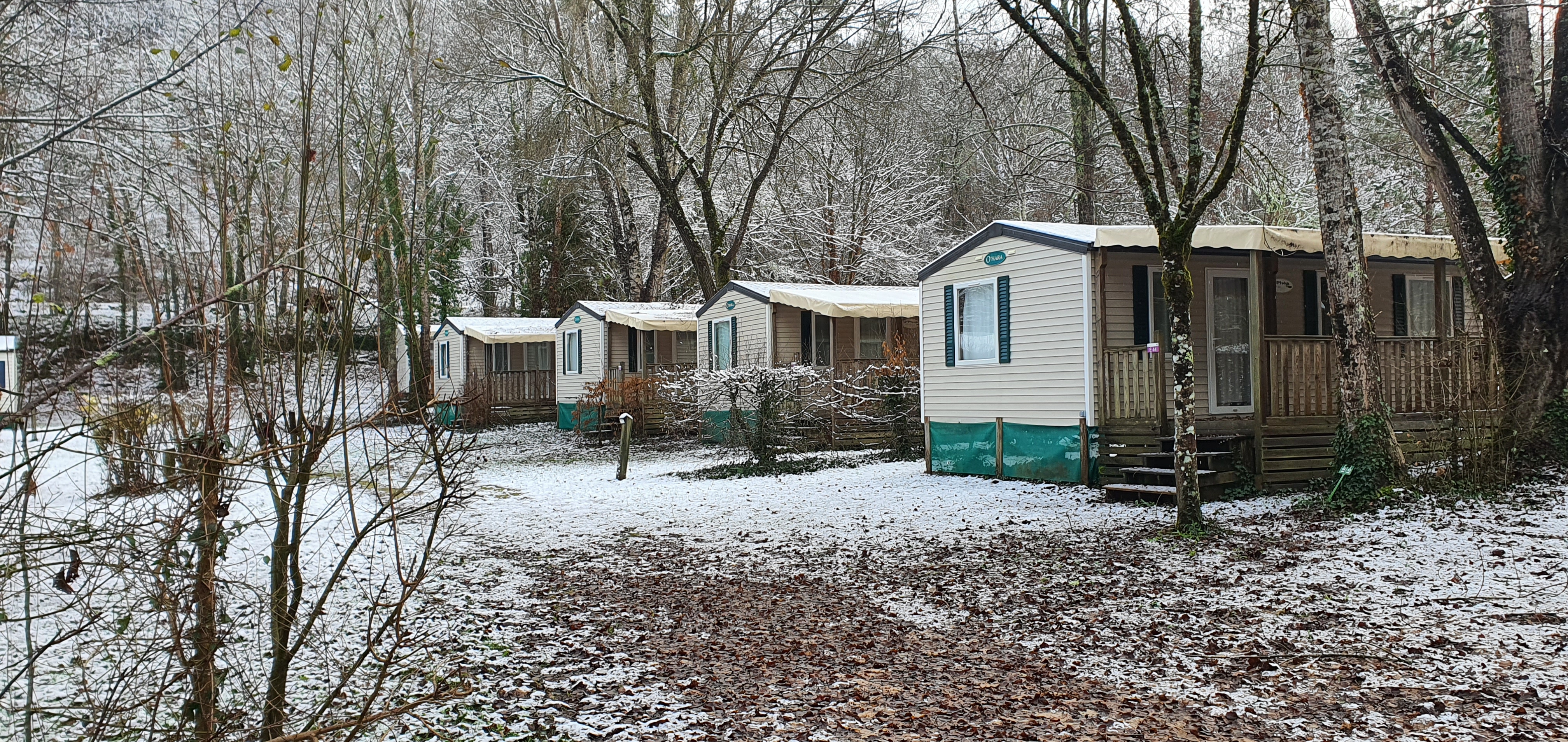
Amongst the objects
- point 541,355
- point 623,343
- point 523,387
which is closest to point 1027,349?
point 623,343

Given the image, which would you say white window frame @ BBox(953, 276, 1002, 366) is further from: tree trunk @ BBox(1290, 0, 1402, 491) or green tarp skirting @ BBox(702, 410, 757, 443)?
green tarp skirting @ BBox(702, 410, 757, 443)

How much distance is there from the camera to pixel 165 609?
10.4 ft

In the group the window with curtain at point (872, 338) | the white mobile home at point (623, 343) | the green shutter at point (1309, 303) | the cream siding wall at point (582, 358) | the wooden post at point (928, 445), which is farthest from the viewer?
the cream siding wall at point (582, 358)

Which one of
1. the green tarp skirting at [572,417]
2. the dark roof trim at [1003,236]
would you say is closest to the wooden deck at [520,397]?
the green tarp skirting at [572,417]

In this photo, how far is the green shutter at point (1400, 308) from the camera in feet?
42.8

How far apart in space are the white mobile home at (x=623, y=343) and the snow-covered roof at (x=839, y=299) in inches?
114

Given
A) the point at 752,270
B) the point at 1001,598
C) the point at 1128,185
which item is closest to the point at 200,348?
the point at 1001,598

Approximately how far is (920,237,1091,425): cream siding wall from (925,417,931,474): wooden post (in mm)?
114

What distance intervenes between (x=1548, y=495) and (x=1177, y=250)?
12.7 feet

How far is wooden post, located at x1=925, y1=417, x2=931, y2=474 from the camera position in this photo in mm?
13961

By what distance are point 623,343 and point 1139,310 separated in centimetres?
1412

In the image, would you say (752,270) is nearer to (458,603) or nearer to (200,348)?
(458,603)

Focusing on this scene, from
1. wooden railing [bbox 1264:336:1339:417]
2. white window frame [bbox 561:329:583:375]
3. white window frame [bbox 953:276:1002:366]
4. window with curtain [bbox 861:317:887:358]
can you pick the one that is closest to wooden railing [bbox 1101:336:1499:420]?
wooden railing [bbox 1264:336:1339:417]

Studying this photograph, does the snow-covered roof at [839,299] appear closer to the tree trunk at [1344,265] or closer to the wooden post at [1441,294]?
the wooden post at [1441,294]
